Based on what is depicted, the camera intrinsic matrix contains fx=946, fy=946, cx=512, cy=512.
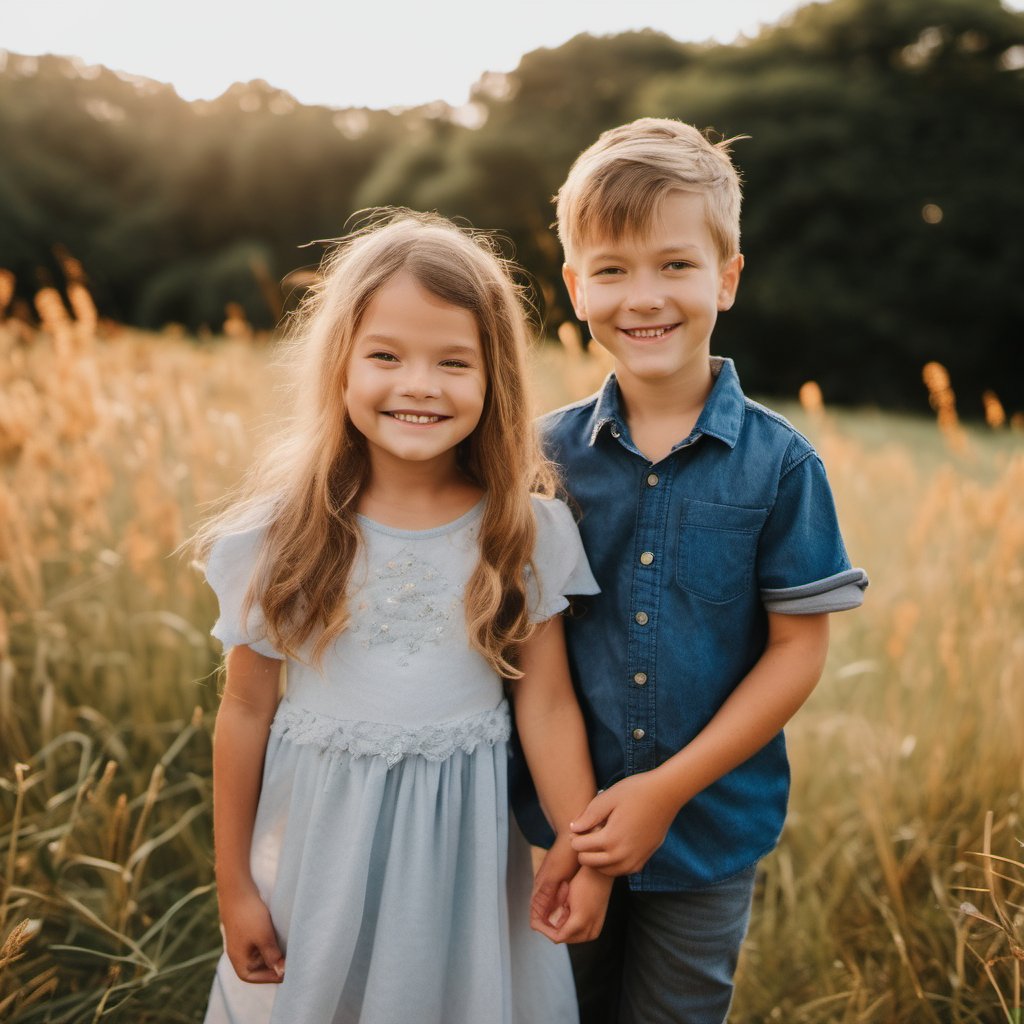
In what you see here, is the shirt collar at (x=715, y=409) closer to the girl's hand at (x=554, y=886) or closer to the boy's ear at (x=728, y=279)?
the boy's ear at (x=728, y=279)

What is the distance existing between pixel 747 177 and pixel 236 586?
15.2m

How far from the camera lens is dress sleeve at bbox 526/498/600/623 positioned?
1.53 m

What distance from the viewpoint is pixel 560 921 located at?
150cm

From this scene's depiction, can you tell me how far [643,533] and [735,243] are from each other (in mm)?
495

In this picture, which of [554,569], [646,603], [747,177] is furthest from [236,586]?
[747,177]

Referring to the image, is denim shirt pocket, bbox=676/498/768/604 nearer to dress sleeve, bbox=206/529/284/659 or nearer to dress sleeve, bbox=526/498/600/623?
dress sleeve, bbox=526/498/600/623

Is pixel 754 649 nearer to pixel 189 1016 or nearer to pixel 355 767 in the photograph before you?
pixel 355 767

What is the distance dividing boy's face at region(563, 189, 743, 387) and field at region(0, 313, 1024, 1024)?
0.98 meters

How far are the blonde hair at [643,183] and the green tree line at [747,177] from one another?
528 inches

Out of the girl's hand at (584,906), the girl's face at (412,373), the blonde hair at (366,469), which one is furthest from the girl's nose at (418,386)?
the girl's hand at (584,906)

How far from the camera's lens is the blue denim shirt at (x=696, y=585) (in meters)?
1.47

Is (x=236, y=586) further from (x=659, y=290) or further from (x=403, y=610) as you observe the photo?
(x=659, y=290)

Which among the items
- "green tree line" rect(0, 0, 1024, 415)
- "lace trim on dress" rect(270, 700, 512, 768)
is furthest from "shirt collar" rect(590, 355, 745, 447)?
"green tree line" rect(0, 0, 1024, 415)

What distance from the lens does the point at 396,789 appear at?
150 centimetres
